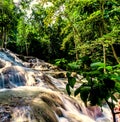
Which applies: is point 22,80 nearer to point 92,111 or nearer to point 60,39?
point 92,111

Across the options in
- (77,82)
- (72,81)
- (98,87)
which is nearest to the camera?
(98,87)

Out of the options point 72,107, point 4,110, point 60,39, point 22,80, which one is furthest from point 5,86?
point 60,39

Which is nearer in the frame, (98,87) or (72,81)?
(98,87)

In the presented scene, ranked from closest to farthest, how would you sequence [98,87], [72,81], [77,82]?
[98,87] → [72,81] → [77,82]

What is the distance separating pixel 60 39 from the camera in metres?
33.3

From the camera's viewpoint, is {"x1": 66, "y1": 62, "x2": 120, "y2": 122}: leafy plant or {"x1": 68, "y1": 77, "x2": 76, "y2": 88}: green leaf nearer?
{"x1": 66, "y1": 62, "x2": 120, "y2": 122}: leafy plant

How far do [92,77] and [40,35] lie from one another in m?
32.7

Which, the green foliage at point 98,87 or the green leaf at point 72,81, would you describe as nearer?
the green foliage at point 98,87

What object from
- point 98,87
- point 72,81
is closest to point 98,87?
point 98,87

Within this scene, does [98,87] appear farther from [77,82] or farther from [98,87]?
[77,82]

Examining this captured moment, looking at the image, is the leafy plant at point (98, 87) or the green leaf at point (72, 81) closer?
the leafy plant at point (98, 87)

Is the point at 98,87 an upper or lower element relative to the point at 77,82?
upper

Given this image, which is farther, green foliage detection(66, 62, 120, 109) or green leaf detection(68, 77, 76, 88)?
green leaf detection(68, 77, 76, 88)

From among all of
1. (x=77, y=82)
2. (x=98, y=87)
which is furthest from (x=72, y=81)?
(x=77, y=82)
